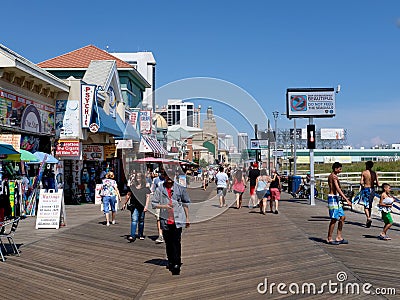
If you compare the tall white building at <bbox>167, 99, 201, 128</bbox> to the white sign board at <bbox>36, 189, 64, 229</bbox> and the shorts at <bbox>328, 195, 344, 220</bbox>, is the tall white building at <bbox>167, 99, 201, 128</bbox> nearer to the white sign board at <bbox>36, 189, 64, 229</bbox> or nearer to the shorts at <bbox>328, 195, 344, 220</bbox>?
the shorts at <bbox>328, 195, 344, 220</bbox>

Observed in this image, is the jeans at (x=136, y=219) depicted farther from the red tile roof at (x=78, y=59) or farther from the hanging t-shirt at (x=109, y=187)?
the red tile roof at (x=78, y=59)

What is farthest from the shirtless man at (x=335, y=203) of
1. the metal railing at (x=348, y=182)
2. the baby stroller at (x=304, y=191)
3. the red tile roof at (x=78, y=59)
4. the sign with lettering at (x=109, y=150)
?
the red tile roof at (x=78, y=59)

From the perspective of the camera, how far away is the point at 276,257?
934cm

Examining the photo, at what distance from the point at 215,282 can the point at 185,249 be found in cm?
319

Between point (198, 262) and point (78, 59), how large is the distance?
1403 inches

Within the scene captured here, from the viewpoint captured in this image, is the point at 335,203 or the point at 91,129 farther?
the point at 91,129

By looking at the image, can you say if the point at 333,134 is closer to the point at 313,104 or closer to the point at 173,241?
the point at 313,104

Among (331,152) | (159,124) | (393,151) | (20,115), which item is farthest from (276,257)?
(393,151)

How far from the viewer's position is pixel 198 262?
29.8 ft

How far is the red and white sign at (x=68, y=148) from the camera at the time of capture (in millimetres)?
22281

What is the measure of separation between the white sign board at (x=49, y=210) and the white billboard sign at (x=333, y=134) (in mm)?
120478

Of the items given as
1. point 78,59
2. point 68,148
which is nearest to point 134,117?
point 78,59

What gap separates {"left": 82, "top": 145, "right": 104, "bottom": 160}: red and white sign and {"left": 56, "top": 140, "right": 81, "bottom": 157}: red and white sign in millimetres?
3060

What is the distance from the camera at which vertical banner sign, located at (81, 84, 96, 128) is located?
23.0 metres
